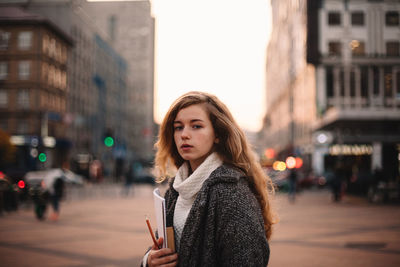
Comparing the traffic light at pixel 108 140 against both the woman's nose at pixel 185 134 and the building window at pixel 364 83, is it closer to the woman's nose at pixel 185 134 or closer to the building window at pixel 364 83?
the woman's nose at pixel 185 134

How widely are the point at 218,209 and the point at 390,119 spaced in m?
26.6

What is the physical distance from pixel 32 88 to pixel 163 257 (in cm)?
4793

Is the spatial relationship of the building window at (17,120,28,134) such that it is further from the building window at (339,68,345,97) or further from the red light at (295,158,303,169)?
the building window at (339,68,345,97)

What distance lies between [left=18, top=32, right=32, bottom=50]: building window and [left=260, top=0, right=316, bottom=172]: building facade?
29.4 meters

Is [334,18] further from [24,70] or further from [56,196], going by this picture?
[56,196]

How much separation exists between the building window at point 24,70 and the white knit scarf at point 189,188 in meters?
45.5

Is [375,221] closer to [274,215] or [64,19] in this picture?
[274,215]

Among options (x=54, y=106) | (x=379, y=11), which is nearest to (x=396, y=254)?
(x=379, y=11)

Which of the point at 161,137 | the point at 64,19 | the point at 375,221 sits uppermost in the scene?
the point at 64,19

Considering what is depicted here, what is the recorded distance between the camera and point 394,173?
24.8m

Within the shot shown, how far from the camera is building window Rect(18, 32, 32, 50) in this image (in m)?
41.8

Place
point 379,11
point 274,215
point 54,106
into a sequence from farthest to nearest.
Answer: point 54,106, point 379,11, point 274,215

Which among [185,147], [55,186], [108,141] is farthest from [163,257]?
[108,141]

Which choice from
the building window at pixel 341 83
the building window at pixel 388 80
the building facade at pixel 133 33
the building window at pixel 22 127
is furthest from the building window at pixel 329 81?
the building facade at pixel 133 33
